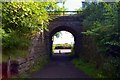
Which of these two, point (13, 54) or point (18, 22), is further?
point (18, 22)

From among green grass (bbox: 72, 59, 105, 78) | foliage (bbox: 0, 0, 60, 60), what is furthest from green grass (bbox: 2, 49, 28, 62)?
green grass (bbox: 72, 59, 105, 78)

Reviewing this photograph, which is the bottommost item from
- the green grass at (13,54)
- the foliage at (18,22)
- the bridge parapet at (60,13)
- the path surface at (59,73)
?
the path surface at (59,73)

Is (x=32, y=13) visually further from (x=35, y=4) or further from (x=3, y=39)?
(x=3, y=39)

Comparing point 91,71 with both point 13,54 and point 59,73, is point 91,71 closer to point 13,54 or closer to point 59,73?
point 59,73

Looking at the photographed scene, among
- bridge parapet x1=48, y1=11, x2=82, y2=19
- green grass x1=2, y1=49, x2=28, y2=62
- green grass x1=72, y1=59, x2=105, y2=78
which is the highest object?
bridge parapet x1=48, y1=11, x2=82, y2=19

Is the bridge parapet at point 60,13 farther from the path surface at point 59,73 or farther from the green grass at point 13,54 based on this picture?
the green grass at point 13,54

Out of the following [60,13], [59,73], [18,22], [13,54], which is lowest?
[59,73]

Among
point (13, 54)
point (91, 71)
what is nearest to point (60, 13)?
point (91, 71)

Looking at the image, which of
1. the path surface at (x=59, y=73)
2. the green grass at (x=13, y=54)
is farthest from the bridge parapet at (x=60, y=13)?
the green grass at (x=13, y=54)

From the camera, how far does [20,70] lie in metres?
10.9

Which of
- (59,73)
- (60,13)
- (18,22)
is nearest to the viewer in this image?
(18,22)

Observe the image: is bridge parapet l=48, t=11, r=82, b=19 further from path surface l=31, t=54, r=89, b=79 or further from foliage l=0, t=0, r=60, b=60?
A: foliage l=0, t=0, r=60, b=60

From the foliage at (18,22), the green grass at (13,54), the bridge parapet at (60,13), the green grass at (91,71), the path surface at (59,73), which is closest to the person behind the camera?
the green grass at (13,54)

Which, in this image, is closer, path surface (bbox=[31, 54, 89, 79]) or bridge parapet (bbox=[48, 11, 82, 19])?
path surface (bbox=[31, 54, 89, 79])
